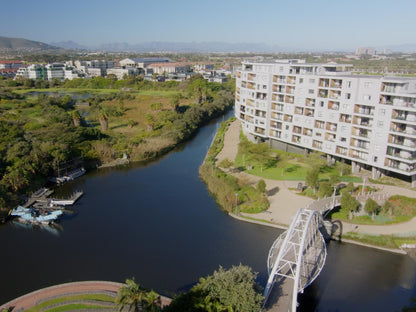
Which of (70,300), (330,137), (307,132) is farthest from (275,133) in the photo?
(70,300)

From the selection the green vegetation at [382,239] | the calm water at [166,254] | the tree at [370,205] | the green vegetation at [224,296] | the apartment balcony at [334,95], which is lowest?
the calm water at [166,254]

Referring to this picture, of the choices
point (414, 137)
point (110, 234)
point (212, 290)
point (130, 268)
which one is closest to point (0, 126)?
point (110, 234)

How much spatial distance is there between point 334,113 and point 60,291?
92.9 ft

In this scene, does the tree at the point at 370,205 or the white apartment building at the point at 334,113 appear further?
the white apartment building at the point at 334,113

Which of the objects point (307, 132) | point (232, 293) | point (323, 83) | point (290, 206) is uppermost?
point (323, 83)

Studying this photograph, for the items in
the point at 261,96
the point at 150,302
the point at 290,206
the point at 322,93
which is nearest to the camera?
the point at 150,302

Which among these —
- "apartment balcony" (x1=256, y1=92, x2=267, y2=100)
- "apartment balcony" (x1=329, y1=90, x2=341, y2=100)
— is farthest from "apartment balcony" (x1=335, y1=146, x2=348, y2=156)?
"apartment balcony" (x1=256, y1=92, x2=267, y2=100)

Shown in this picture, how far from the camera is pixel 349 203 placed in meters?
26.9

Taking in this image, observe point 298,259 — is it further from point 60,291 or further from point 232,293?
point 60,291

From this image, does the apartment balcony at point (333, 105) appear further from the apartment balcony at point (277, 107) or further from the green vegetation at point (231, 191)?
the green vegetation at point (231, 191)

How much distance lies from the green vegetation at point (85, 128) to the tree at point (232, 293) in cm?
2030

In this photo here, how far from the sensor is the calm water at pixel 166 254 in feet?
67.3

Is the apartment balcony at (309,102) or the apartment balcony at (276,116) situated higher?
the apartment balcony at (309,102)

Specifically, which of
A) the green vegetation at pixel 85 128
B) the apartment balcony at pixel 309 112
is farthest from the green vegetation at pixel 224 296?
the apartment balcony at pixel 309 112
